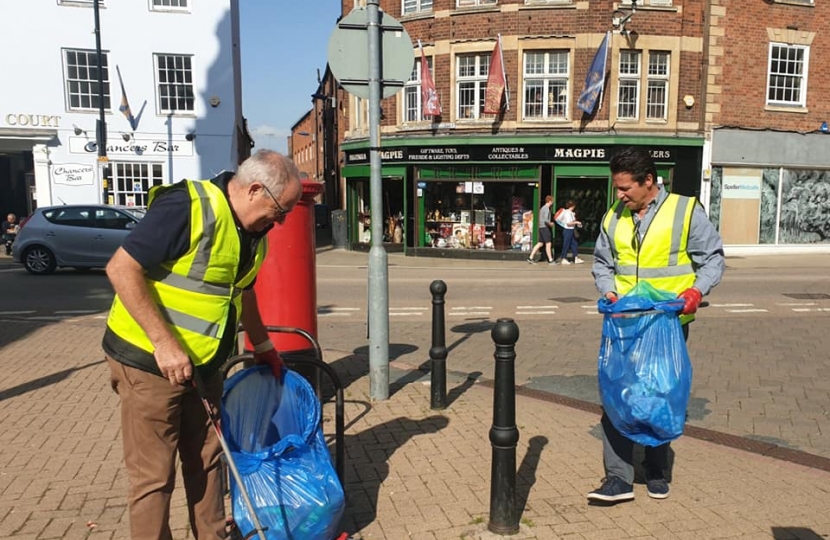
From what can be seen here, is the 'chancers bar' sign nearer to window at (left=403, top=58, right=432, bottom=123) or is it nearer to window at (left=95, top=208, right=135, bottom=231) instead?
window at (left=403, top=58, right=432, bottom=123)

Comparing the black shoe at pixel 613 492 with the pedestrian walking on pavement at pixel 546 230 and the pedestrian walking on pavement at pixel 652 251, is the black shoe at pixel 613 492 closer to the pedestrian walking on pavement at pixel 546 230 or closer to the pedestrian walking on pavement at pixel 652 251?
the pedestrian walking on pavement at pixel 652 251

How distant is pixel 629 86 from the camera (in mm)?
19562

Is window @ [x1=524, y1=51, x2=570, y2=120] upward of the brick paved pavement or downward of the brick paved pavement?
upward

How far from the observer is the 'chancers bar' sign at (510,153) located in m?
19.2

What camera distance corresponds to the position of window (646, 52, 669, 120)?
1964cm

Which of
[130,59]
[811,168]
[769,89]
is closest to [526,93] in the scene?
[769,89]

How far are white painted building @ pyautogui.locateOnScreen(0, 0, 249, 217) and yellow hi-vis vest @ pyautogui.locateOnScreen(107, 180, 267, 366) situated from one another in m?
21.5

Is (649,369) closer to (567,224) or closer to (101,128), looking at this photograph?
(567,224)

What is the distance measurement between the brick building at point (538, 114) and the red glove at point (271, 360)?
1686 cm

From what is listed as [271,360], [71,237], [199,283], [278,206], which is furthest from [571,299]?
[71,237]

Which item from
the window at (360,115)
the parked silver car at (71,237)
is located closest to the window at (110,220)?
the parked silver car at (71,237)

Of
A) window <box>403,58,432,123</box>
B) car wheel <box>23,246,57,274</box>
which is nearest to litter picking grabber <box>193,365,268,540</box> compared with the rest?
car wheel <box>23,246,57,274</box>

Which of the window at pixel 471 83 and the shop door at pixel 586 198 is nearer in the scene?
the shop door at pixel 586 198

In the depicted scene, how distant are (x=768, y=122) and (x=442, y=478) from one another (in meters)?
21.0
